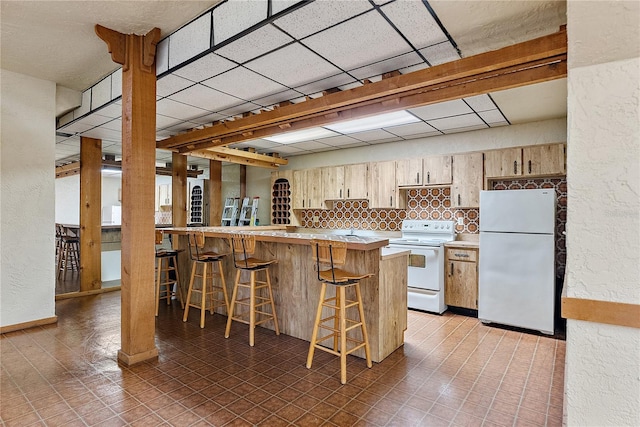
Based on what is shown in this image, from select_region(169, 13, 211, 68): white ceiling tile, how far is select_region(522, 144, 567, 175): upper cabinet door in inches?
157

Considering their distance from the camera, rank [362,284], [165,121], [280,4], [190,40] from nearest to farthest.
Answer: [280,4] < [190,40] < [362,284] < [165,121]

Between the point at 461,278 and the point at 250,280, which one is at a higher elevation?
the point at 250,280

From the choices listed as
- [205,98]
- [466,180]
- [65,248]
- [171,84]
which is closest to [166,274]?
[205,98]

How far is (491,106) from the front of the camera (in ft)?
12.2

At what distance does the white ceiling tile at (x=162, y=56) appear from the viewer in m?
2.92

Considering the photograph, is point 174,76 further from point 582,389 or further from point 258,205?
point 258,205

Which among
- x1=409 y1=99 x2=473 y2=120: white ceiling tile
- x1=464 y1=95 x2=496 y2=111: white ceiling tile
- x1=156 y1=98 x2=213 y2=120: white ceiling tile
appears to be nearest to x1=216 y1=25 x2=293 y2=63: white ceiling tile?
x1=156 y1=98 x2=213 y2=120: white ceiling tile

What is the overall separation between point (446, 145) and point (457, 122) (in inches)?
28.6

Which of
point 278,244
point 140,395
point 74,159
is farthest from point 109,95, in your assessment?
point 74,159

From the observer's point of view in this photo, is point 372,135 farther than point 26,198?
Yes

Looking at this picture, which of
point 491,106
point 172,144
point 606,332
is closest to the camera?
point 606,332

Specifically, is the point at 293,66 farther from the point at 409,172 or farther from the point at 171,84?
the point at 409,172

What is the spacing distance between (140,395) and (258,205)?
5.50 meters

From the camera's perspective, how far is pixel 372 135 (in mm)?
5137
